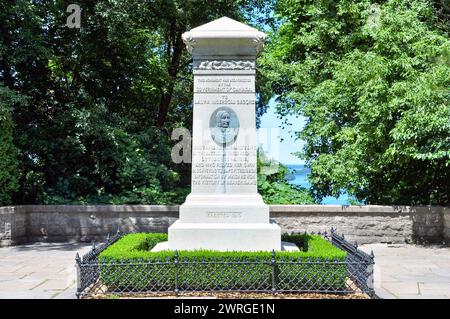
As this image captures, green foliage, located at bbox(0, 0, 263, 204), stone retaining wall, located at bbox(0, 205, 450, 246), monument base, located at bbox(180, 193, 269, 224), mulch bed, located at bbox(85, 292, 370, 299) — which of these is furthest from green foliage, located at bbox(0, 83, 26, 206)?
mulch bed, located at bbox(85, 292, 370, 299)

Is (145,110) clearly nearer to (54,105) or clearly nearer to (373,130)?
(54,105)

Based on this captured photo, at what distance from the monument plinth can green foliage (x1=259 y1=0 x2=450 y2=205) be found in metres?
4.91

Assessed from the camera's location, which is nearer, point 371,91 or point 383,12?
point 371,91

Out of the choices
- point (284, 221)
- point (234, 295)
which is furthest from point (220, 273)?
point (284, 221)

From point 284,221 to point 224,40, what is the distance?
6.01 metres

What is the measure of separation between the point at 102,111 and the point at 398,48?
839 cm

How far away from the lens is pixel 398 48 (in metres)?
14.0

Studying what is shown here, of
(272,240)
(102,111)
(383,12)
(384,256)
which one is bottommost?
(384,256)

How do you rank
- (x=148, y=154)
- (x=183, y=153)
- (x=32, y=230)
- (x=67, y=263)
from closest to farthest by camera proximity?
1. (x=67, y=263)
2. (x=32, y=230)
3. (x=148, y=154)
4. (x=183, y=153)

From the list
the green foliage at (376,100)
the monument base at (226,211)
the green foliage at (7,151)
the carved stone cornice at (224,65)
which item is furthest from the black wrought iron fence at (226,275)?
the green foliage at (7,151)

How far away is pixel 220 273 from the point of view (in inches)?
303

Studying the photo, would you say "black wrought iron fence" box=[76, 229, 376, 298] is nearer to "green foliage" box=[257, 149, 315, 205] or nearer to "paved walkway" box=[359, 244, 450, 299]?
"paved walkway" box=[359, 244, 450, 299]

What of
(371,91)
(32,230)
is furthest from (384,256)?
(32,230)

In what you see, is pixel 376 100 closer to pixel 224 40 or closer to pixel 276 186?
pixel 276 186
